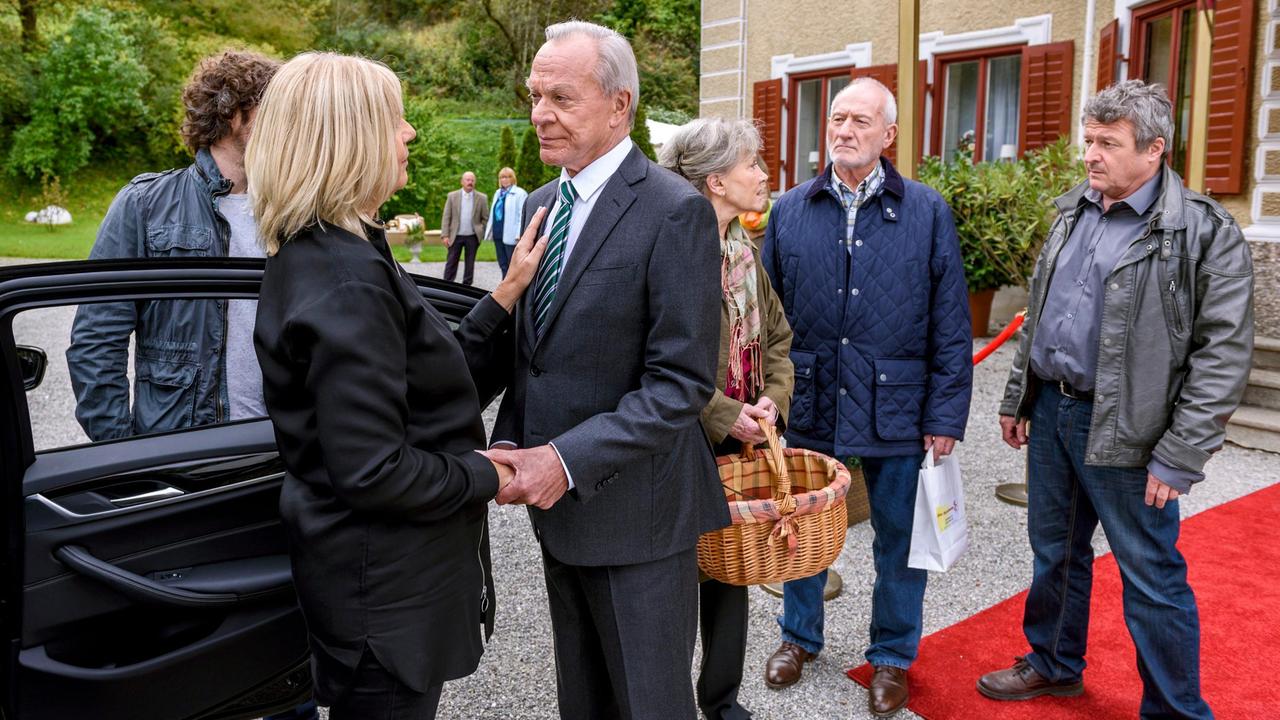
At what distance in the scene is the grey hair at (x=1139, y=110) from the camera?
9.21ft

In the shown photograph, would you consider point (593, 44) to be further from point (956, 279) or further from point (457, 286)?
point (956, 279)

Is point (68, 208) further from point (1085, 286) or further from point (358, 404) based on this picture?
point (358, 404)

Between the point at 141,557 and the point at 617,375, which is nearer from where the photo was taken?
the point at 141,557

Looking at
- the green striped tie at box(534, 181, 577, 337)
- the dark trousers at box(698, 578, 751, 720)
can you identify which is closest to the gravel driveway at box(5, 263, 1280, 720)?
the dark trousers at box(698, 578, 751, 720)

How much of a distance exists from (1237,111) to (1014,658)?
6212 mm

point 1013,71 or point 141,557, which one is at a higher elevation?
point 1013,71

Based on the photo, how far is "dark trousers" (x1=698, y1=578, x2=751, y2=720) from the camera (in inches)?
113

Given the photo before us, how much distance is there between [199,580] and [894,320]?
2113 mm

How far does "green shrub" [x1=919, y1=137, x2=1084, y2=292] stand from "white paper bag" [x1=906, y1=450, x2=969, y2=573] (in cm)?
637

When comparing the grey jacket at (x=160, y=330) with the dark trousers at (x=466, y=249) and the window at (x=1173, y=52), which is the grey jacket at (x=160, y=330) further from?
the dark trousers at (x=466, y=249)

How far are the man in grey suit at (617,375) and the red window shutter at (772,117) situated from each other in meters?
12.5

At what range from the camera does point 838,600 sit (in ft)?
→ 13.5

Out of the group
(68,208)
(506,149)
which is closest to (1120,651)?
(506,149)

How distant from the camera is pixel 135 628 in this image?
1.98m
